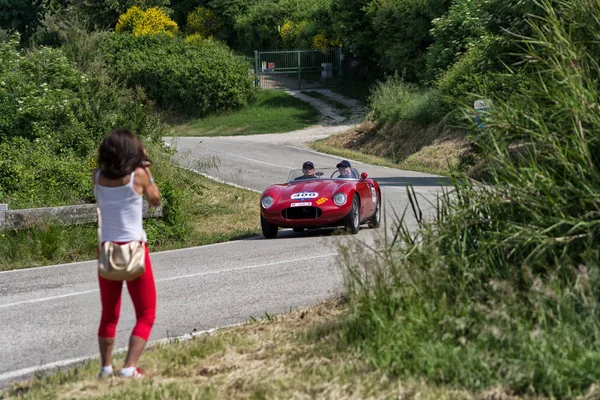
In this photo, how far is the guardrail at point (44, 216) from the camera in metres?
14.3

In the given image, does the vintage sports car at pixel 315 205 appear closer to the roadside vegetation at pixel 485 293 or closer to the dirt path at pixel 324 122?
the roadside vegetation at pixel 485 293

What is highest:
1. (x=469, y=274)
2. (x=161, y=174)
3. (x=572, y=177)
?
(x=572, y=177)

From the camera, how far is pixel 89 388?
6.42 meters

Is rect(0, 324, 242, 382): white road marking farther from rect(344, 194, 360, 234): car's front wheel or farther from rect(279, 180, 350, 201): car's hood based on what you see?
rect(279, 180, 350, 201): car's hood

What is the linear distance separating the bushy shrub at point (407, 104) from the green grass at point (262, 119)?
6.62m

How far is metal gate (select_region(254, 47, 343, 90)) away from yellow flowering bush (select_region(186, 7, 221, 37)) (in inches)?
358

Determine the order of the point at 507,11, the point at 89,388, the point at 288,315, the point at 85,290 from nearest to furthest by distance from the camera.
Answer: the point at 89,388 → the point at 288,315 → the point at 85,290 → the point at 507,11

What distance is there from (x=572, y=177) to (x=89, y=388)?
3.53 meters

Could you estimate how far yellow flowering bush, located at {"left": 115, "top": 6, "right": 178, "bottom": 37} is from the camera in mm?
62188

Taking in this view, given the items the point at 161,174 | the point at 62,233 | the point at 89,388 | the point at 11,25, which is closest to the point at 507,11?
the point at 161,174

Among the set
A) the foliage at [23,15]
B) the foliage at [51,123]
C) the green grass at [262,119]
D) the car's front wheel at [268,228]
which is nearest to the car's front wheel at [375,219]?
the car's front wheel at [268,228]

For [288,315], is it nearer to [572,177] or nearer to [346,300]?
[346,300]

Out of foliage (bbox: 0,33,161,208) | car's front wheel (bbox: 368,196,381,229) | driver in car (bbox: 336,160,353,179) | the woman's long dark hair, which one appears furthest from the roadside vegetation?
foliage (bbox: 0,33,161,208)

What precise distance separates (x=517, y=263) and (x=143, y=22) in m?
57.7
